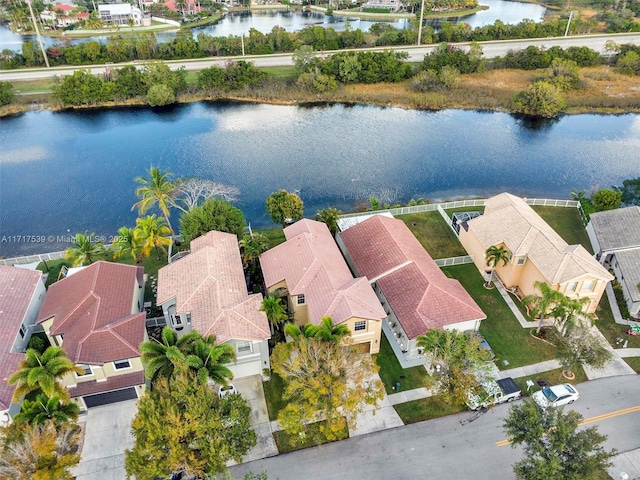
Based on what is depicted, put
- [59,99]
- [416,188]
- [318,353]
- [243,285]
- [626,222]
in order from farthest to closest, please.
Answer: [59,99] < [416,188] < [626,222] < [243,285] < [318,353]

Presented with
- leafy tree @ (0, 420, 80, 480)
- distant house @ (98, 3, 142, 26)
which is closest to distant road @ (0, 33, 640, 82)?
distant house @ (98, 3, 142, 26)

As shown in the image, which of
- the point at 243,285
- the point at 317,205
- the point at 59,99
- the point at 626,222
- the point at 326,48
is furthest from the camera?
the point at 326,48

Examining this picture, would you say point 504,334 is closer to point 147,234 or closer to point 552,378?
point 552,378

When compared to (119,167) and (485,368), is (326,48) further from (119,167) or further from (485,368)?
(485,368)

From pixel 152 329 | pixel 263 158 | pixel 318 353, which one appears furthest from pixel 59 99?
pixel 318 353

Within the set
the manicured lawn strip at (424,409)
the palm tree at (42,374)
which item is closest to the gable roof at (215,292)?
the palm tree at (42,374)

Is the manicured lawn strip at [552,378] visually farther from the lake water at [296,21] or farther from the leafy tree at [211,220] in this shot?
the lake water at [296,21]
